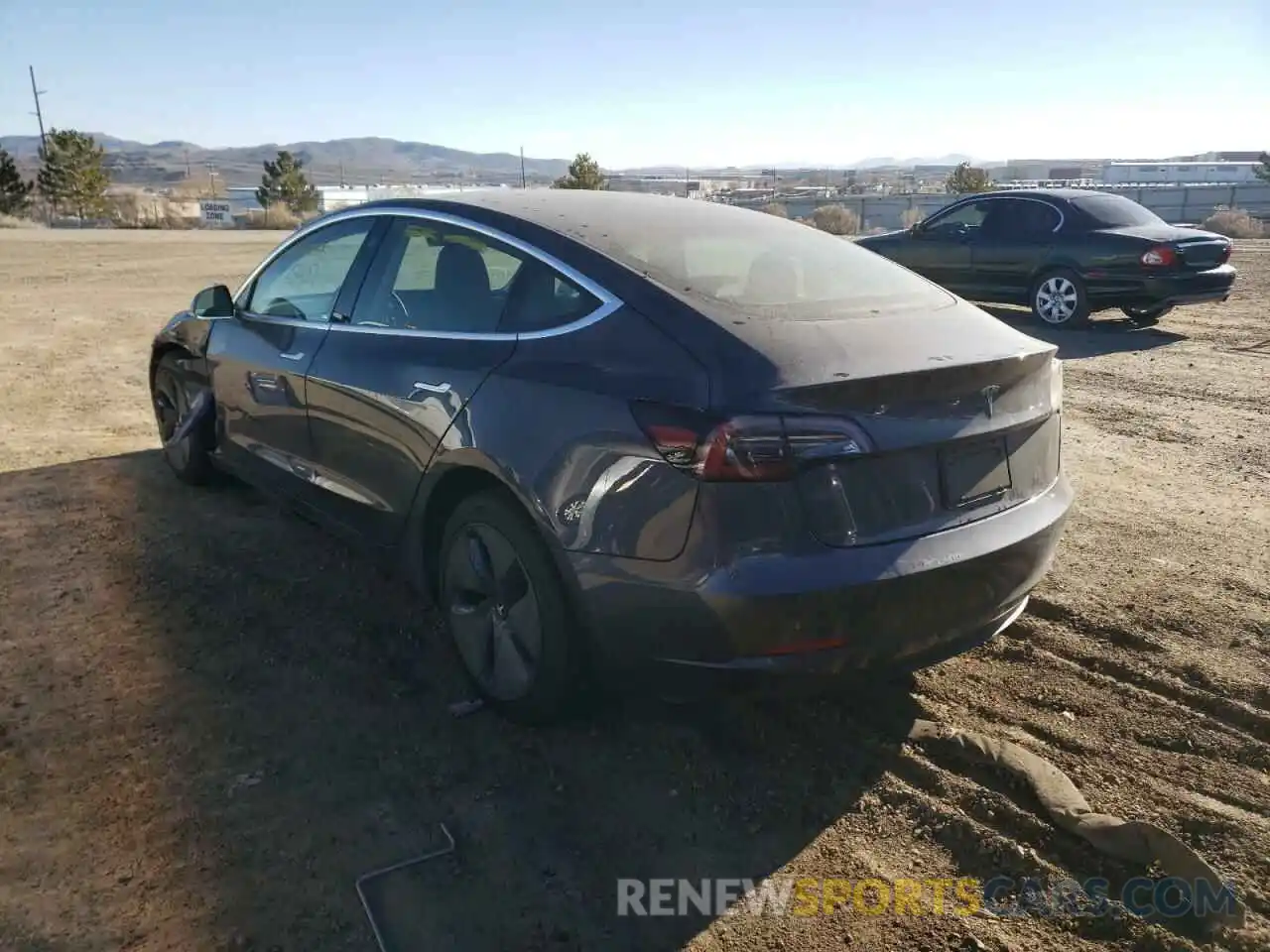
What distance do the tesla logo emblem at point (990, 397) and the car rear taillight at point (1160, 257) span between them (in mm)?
9124

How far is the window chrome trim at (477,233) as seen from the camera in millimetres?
3100

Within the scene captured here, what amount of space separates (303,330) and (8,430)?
4.02 m

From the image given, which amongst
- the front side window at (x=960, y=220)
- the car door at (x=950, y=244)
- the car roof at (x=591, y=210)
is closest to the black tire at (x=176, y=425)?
the car roof at (x=591, y=210)

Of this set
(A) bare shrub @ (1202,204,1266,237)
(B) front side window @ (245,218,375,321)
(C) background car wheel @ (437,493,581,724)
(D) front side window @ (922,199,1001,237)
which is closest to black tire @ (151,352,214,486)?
(B) front side window @ (245,218,375,321)

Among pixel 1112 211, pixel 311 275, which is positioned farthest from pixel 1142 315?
pixel 311 275

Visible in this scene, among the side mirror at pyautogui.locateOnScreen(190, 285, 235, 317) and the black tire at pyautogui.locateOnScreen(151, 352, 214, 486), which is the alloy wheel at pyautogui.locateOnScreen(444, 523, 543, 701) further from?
the black tire at pyautogui.locateOnScreen(151, 352, 214, 486)

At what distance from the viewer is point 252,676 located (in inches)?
145

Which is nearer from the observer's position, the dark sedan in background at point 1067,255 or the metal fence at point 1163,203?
the dark sedan in background at point 1067,255

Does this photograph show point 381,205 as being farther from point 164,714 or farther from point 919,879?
point 919,879

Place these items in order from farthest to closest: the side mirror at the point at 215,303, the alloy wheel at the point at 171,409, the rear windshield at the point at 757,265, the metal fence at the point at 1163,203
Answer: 1. the metal fence at the point at 1163,203
2. the alloy wheel at the point at 171,409
3. the side mirror at the point at 215,303
4. the rear windshield at the point at 757,265

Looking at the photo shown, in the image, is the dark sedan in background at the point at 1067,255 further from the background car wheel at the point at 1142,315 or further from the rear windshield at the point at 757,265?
the rear windshield at the point at 757,265

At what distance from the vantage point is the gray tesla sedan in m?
2.64

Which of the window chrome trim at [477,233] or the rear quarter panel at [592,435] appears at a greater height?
the window chrome trim at [477,233]

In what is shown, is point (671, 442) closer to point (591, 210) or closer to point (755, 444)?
point (755, 444)
